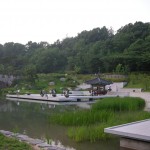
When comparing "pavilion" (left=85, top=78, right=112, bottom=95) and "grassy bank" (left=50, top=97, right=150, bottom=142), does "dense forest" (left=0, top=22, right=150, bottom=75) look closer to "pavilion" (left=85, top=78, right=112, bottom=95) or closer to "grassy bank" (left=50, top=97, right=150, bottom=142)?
"pavilion" (left=85, top=78, right=112, bottom=95)

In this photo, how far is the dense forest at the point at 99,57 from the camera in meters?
30.8

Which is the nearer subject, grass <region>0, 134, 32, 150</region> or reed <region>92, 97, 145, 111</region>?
grass <region>0, 134, 32, 150</region>

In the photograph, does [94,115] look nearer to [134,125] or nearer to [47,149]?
[134,125]

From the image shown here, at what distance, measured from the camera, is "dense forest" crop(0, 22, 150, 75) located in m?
30.8

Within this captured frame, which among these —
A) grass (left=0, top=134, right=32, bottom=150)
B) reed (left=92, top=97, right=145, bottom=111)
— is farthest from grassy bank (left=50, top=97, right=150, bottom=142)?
reed (left=92, top=97, right=145, bottom=111)

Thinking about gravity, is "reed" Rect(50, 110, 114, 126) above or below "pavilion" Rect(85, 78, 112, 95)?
below

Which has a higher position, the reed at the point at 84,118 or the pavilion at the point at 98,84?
the pavilion at the point at 98,84

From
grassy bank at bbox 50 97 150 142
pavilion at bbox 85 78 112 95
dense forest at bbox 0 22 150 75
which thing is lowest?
grassy bank at bbox 50 97 150 142

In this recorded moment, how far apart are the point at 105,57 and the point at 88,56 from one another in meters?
3.03

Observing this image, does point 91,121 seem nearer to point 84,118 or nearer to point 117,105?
point 84,118

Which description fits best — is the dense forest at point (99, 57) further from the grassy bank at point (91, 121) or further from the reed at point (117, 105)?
the grassy bank at point (91, 121)

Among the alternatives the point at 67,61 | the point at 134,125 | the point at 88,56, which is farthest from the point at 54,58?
the point at 134,125

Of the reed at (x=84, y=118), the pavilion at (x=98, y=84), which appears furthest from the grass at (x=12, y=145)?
the pavilion at (x=98, y=84)

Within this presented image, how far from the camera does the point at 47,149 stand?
534 cm
